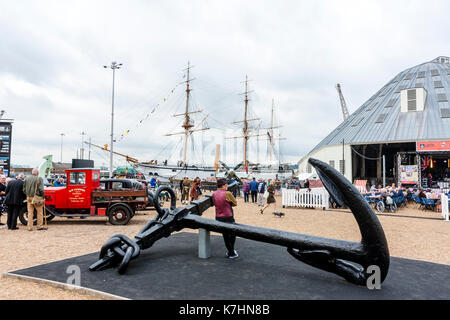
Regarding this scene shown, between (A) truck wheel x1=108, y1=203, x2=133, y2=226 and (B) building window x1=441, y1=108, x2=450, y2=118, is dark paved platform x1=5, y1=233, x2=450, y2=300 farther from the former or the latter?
(B) building window x1=441, y1=108, x2=450, y2=118

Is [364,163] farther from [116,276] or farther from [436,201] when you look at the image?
[116,276]

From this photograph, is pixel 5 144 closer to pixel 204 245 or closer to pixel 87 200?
pixel 87 200

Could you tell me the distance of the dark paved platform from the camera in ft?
10.7

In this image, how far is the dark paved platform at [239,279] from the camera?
3268 mm

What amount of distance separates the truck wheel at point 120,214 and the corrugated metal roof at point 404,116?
22.2 metres

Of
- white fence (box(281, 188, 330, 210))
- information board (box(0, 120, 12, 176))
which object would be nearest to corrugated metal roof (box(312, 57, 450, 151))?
white fence (box(281, 188, 330, 210))

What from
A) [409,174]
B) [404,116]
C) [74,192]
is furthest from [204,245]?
[404,116]

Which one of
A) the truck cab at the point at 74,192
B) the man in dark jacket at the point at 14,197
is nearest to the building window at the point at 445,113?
the truck cab at the point at 74,192

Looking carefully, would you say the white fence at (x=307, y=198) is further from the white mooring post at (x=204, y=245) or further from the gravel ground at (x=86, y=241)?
the white mooring post at (x=204, y=245)

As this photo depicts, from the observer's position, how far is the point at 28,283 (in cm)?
375

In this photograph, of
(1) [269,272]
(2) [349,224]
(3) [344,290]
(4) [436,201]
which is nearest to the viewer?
(3) [344,290]

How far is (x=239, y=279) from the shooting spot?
3770 millimetres

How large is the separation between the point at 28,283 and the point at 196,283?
2.25 m
